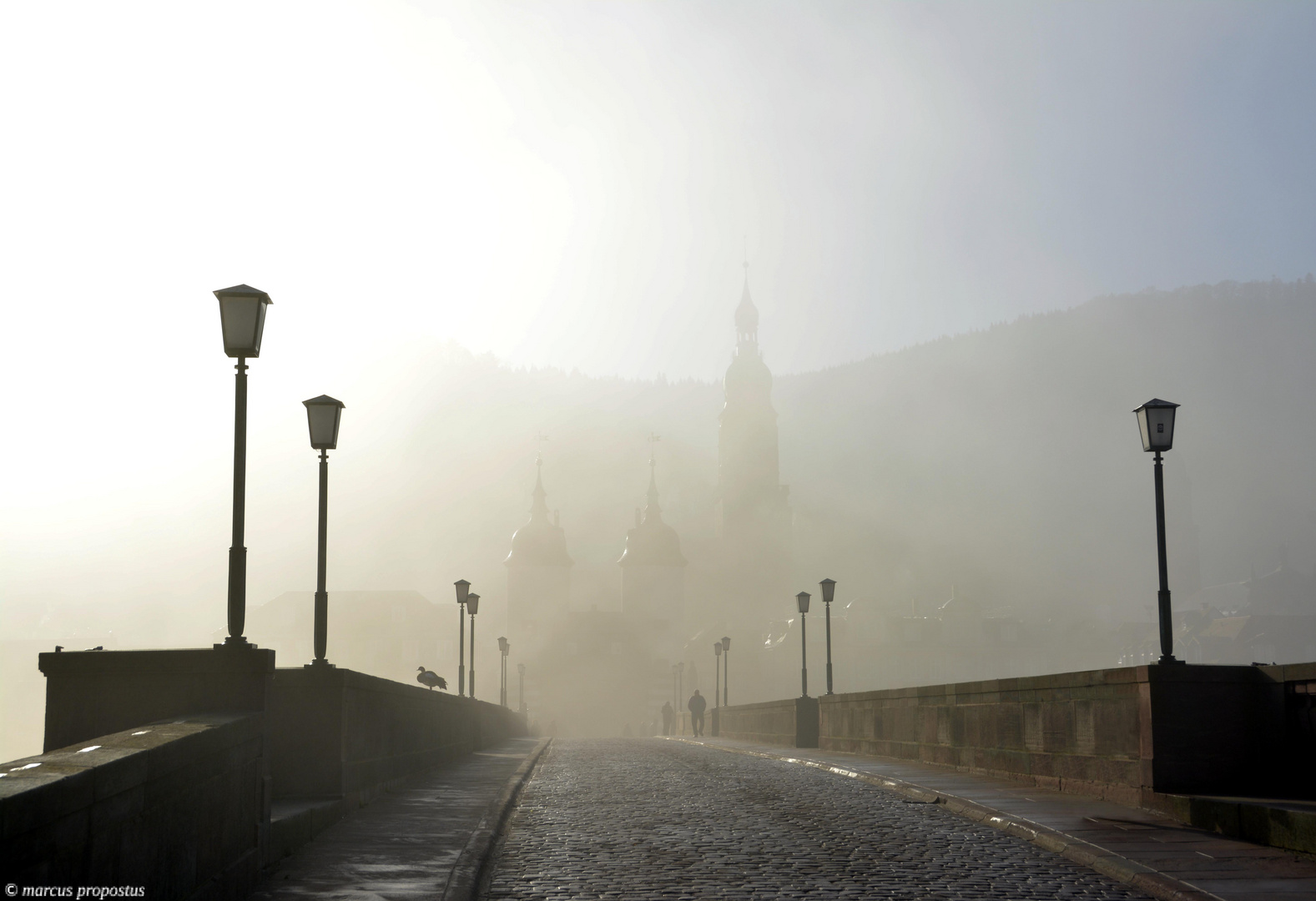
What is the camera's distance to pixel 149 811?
5.06 m

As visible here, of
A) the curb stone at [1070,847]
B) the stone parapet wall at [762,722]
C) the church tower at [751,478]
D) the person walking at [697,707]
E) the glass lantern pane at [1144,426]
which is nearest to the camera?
the curb stone at [1070,847]

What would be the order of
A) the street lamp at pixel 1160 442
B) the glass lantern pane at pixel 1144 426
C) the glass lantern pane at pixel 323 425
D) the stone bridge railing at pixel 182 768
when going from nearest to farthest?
1. the stone bridge railing at pixel 182 768
2. the street lamp at pixel 1160 442
3. the glass lantern pane at pixel 1144 426
4. the glass lantern pane at pixel 323 425

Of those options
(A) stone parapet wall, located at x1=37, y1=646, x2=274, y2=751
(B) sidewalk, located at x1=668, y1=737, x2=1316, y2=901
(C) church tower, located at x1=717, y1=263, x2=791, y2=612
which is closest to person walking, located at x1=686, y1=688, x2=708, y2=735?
(B) sidewalk, located at x1=668, y1=737, x2=1316, y2=901

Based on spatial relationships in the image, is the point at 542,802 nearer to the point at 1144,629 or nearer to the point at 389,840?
the point at 389,840

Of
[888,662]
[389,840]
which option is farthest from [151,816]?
[888,662]

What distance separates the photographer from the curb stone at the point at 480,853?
23.0ft

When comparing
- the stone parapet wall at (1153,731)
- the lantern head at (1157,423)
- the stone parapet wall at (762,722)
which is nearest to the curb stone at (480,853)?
the stone parapet wall at (1153,731)

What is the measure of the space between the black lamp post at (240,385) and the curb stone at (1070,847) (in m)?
5.85

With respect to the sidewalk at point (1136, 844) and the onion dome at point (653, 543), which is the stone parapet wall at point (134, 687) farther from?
the onion dome at point (653, 543)

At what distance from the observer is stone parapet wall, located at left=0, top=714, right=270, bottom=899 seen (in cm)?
398

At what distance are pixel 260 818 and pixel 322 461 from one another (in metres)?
7.12

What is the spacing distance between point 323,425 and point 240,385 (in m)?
4.75

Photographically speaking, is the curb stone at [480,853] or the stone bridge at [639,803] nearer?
the stone bridge at [639,803]

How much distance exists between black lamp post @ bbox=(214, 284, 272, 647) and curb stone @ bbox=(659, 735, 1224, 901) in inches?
230
